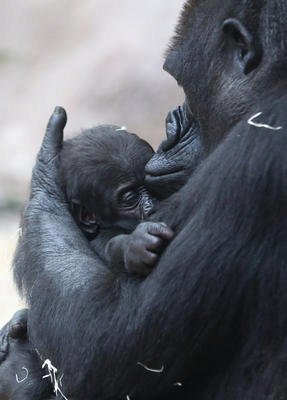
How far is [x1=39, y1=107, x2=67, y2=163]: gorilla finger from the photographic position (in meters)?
3.58

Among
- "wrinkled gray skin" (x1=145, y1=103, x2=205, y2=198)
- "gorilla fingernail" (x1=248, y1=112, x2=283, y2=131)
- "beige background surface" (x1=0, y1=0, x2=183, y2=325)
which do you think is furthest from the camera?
"beige background surface" (x1=0, y1=0, x2=183, y2=325)

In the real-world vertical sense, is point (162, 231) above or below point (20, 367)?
above

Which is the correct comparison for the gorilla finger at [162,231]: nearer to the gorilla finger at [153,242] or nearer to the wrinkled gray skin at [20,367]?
the gorilla finger at [153,242]

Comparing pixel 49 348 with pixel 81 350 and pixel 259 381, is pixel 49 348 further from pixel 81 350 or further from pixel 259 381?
pixel 259 381

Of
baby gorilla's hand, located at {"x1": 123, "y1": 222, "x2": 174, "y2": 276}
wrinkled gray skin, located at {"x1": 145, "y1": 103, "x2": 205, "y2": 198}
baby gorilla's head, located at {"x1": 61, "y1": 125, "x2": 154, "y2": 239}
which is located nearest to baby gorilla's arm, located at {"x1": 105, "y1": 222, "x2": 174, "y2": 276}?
baby gorilla's hand, located at {"x1": 123, "y1": 222, "x2": 174, "y2": 276}

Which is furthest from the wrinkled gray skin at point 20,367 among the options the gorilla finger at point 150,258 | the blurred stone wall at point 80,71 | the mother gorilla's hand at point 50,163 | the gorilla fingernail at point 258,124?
the blurred stone wall at point 80,71

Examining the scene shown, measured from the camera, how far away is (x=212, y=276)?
8.85 feet

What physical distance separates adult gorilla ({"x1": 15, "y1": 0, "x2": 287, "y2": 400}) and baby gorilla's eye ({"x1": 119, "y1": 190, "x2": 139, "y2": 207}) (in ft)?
1.45

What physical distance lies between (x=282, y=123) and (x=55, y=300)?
0.79 m

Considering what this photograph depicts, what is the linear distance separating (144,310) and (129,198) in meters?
0.82

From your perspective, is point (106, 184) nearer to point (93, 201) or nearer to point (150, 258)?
point (93, 201)

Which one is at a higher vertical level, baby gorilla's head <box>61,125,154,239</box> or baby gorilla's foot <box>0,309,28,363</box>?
baby gorilla's head <box>61,125,154,239</box>

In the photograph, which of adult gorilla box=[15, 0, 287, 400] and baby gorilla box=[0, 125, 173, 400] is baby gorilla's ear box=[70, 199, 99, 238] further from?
adult gorilla box=[15, 0, 287, 400]

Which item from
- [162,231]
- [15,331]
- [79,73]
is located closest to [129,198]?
[15,331]
